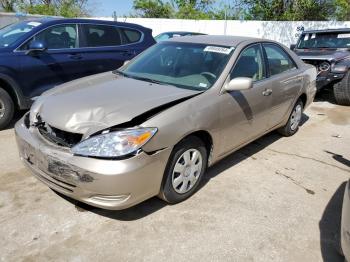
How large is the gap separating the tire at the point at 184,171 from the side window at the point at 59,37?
3.47 meters

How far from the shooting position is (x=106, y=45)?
21.0 ft

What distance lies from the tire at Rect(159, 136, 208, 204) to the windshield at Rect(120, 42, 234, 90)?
2.10 ft

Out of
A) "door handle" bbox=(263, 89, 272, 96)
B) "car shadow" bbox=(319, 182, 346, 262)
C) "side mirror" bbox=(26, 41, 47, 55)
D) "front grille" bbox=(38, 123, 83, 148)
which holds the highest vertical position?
"side mirror" bbox=(26, 41, 47, 55)

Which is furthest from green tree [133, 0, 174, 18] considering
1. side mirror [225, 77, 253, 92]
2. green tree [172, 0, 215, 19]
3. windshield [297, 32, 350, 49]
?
side mirror [225, 77, 253, 92]

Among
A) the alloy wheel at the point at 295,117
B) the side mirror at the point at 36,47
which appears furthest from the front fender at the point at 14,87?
the alloy wheel at the point at 295,117

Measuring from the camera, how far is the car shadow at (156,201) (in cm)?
320

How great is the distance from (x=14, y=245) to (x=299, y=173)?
319 cm

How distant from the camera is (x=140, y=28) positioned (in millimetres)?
6953

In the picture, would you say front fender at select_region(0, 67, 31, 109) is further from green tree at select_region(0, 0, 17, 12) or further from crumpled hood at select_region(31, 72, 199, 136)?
green tree at select_region(0, 0, 17, 12)

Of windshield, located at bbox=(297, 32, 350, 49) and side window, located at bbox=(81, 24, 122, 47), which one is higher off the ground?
side window, located at bbox=(81, 24, 122, 47)

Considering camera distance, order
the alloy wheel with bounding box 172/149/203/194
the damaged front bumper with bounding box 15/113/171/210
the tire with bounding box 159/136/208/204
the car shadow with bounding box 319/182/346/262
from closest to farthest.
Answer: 1. the damaged front bumper with bounding box 15/113/171/210
2. the car shadow with bounding box 319/182/346/262
3. the tire with bounding box 159/136/208/204
4. the alloy wheel with bounding box 172/149/203/194

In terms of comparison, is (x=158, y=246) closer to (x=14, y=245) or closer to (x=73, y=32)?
(x=14, y=245)

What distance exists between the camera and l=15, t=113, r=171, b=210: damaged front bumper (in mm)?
2699

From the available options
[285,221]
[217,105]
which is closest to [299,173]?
[285,221]
